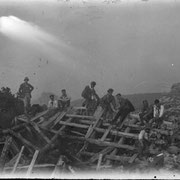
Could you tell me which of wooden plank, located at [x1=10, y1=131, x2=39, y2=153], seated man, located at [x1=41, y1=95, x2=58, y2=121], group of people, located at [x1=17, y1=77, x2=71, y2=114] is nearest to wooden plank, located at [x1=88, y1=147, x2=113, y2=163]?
wooden plank, located at [x1=10, y1=131, x2=39, y2=153]

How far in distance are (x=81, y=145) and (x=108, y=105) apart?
1.97 m

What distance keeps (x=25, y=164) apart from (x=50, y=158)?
3.42 feet

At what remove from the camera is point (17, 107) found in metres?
13.5

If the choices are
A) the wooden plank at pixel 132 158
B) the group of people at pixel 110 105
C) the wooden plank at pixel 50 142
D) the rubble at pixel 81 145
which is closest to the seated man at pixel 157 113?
the rubble at pixel 81 145

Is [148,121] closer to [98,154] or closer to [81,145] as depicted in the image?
[98,154]

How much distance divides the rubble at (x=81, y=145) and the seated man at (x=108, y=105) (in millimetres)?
251

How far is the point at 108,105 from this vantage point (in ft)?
35.8

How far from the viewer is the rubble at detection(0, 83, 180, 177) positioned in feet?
26.3

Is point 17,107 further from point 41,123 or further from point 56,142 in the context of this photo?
point 56,142

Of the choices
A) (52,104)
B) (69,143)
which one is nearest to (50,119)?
(52,104)

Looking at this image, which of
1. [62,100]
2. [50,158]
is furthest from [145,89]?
[50,158]

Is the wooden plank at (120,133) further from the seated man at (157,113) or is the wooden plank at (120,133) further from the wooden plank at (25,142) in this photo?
the wooden plank at (25,142)

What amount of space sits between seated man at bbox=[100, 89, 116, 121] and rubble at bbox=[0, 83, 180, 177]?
251 mm

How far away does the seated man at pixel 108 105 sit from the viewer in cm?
1086
